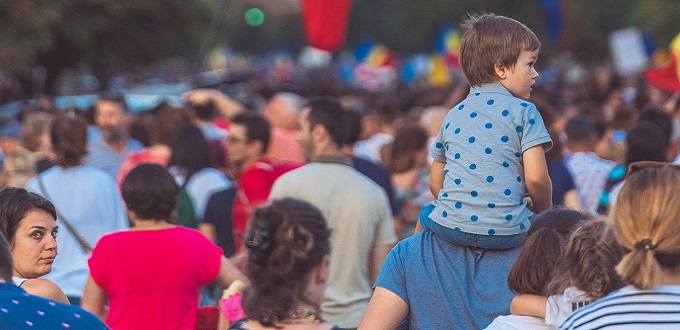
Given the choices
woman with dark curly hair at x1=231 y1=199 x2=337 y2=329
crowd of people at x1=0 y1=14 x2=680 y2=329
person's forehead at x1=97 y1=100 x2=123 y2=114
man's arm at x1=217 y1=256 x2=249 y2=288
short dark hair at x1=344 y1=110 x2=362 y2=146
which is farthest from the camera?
person's forehead at x1=97 y1=100 x2=123 y2=114

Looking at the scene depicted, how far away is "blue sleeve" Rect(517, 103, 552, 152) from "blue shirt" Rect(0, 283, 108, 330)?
1.61m

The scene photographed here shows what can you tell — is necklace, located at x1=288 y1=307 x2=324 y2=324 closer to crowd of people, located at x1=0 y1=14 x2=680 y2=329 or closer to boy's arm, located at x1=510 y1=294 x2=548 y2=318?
crowd of people, located at x1=0 y1=14 x2=680 y2=329

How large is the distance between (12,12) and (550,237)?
18273 mm

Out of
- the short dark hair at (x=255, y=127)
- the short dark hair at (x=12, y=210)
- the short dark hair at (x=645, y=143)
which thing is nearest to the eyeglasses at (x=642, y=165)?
the short dark hair at (x=12, y=210)

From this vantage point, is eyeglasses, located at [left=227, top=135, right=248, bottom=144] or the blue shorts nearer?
the blue shorts

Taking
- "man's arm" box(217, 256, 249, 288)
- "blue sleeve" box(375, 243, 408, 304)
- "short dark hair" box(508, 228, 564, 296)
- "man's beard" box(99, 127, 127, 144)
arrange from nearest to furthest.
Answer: "short dark hair" box(508, 228, 564, 296) < "blue sleeve" box(375, 243, 408, 304) < "man's arm" box(217, 256, 249, 288) < "man's beard" box(99, 127, 127, 144)

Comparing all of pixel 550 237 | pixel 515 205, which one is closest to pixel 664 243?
pixel 550 237

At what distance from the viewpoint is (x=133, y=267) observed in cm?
495

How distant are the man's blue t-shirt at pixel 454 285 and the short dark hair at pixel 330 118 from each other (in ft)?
6.79

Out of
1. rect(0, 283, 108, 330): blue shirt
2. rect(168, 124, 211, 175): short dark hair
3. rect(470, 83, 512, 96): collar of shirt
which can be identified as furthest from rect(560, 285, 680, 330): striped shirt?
rect(168, 124, 211, 175): short dark hair

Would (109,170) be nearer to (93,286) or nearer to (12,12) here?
(93,286)

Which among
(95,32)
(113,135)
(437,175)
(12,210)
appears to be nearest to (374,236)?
(437,175)

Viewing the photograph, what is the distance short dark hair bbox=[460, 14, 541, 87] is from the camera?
3920 mm

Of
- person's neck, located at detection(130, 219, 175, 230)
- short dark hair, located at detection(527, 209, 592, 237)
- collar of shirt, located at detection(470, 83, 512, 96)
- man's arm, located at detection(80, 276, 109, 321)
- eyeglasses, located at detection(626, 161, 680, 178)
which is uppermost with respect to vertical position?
collar of shirt, located at detection(470, 83, 512, 96)
